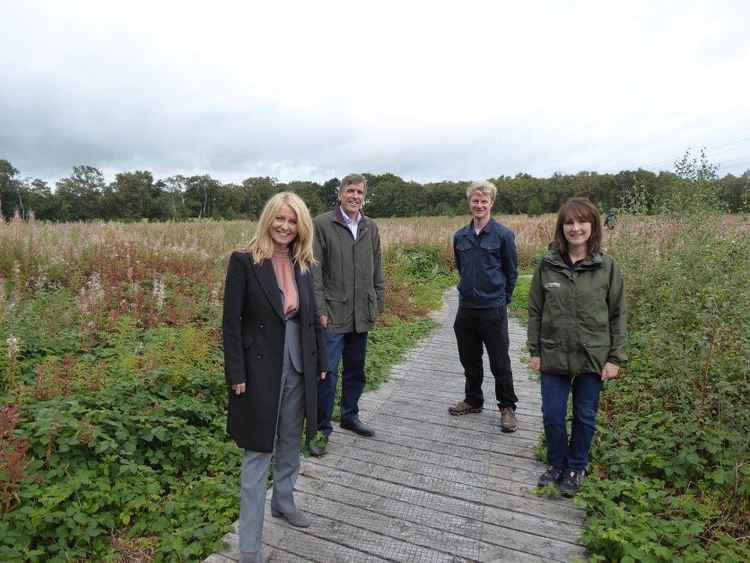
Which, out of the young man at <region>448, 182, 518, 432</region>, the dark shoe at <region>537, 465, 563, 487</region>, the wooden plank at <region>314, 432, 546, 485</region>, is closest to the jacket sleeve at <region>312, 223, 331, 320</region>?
the wooden plank at <region>314, 432, 546, 485</region>

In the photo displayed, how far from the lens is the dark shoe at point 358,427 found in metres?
4.03

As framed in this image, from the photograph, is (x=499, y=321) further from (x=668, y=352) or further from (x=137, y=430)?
(x=137, y=430)

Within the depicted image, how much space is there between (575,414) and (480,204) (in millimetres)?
1888

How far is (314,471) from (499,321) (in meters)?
2.08

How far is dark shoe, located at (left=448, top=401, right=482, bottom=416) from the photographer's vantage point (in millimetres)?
4492

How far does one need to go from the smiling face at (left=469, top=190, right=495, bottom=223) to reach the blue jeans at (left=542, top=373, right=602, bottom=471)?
154cm

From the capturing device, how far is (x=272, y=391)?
7.99ft

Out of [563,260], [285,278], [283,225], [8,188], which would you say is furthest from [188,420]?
[8,188]

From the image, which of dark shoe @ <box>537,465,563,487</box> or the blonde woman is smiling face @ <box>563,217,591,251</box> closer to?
dark shoe @ <box>537,465,563,487</box>

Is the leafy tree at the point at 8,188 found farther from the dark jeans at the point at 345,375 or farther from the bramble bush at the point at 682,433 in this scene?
the bramble bush at the point at 682,433

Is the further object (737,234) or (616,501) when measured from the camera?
(737,234)

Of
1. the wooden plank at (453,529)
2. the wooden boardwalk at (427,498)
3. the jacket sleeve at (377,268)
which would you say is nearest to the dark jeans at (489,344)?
the wooden boardwalk at (427,498)

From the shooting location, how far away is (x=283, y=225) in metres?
2.48

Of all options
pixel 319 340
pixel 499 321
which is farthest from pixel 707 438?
pixel 319 340
